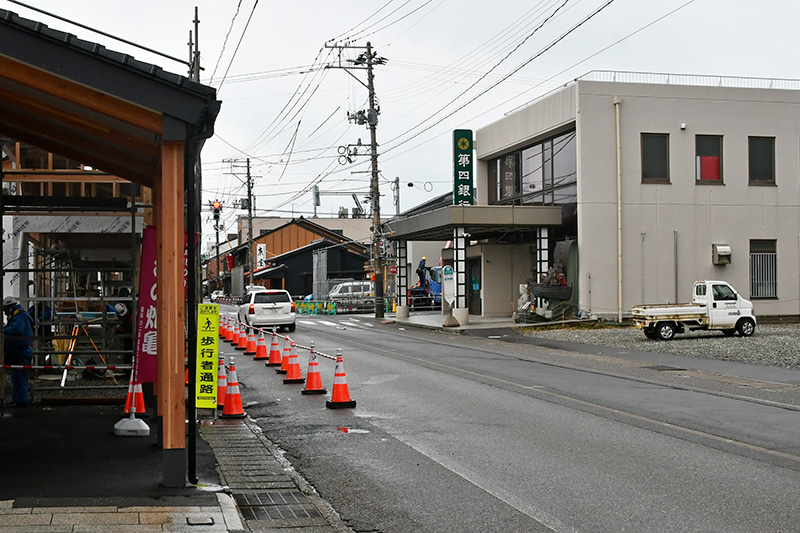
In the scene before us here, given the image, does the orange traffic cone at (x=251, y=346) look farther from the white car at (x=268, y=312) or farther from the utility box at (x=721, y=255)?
the utility box at (x=721, y=255)

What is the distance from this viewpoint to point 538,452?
951 centimetres

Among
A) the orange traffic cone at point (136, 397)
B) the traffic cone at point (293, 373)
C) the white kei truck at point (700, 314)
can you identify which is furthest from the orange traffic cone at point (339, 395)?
the white kei truck at point (700, 314)

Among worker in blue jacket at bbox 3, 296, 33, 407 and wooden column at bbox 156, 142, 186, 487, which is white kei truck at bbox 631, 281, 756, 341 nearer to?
worker in blue jacket at bbox 3, 296, 33, 407

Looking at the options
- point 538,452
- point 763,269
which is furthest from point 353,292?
point 538,452

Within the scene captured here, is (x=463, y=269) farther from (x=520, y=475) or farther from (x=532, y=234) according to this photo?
(x=520, y=475)

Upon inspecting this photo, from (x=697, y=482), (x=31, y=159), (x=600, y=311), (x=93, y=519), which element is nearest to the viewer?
(x=93, y=519)

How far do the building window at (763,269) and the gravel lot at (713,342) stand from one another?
226 centimetres

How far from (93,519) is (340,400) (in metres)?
7.04

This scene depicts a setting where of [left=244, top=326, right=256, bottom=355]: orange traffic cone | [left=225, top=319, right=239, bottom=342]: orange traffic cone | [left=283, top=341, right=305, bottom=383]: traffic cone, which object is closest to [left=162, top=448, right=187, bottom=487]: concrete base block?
[left=283, top=341, right=305, bottom=383]: traffic cone

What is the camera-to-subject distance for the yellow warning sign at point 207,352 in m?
8.86

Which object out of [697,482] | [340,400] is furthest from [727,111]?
[697,482]

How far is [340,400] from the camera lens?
1324 centimetres

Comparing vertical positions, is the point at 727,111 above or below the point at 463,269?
above

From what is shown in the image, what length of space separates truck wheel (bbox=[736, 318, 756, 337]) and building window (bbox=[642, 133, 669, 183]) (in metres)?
8.67
